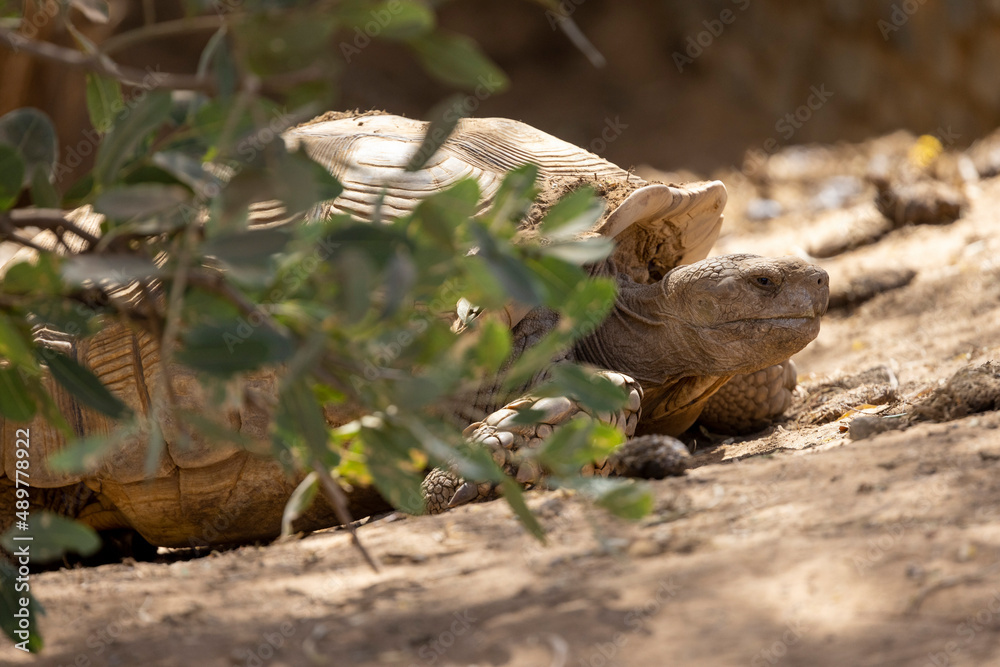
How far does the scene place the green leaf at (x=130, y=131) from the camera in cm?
183

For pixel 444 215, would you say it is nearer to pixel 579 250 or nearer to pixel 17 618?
pixel 579 250

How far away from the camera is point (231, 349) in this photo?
5.38ft

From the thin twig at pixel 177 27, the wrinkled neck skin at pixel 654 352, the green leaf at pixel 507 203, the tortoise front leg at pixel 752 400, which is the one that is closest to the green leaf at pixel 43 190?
the thin twig at pixel 177 27

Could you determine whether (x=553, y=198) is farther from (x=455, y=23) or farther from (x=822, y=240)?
(x=455, y=23)

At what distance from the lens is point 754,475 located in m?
2.54

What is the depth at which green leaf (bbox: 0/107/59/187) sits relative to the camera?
2096 mm

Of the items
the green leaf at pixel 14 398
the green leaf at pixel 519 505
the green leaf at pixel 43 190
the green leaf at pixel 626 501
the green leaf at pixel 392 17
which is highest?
the green leaf at pixel 392 17

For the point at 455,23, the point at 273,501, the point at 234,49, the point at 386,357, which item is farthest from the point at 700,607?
the point at 455,23

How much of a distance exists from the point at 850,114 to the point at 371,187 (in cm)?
1137

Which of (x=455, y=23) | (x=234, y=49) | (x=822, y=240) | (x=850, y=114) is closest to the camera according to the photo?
(x=234, y=49)

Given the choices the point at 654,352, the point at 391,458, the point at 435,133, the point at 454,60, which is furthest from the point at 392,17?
the point at 654,352

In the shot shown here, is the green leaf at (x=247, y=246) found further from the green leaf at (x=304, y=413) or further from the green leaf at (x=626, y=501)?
the green leaf at (x=626, y=501)

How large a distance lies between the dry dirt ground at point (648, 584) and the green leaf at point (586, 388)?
247 millimetres

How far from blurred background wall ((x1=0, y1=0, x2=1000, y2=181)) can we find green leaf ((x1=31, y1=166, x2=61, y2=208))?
9.96 metres
